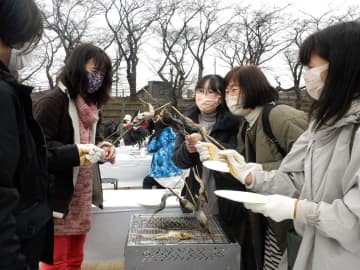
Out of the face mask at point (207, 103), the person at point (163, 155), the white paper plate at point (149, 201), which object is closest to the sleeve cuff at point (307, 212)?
the face mask at point (207, 103)

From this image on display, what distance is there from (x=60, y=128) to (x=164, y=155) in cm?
173

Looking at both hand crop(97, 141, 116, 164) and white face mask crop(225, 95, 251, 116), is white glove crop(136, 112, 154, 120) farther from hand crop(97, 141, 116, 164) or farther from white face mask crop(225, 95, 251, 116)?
white face mask crop(225, 95, 251, 116)

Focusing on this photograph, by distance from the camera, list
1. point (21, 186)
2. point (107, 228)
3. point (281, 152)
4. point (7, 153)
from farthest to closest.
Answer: point (107, 228) → point (281, 152) → point (21, 186) → point (7, 153)

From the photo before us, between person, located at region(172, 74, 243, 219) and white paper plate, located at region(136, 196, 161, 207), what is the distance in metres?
0.34

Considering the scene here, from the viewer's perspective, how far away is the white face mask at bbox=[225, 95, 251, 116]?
5.57 ft

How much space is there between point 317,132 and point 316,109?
0.08m

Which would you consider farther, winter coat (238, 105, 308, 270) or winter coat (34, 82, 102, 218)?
winter coat (34, 82, 102, 218)

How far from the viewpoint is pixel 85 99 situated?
182 centimetres

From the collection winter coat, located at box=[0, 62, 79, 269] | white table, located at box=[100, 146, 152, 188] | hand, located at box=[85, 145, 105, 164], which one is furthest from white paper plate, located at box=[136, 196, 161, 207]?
white table, located at box=[100, 146, 152, 188]

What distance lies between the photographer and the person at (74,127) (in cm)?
164

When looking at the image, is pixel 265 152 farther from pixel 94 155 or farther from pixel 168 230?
pixel 94 155

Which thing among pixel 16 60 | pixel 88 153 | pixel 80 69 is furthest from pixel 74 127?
pixel 16 60

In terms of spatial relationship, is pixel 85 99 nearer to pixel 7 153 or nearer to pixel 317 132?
pixel 7 153

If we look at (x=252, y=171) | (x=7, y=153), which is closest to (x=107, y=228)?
(x=252, y=171)
